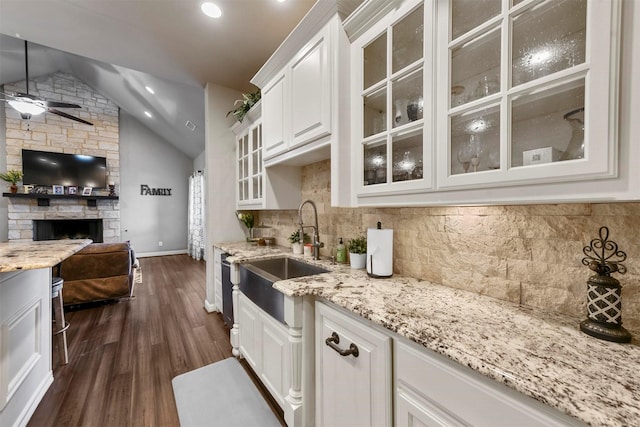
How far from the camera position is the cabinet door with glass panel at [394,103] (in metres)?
1.12

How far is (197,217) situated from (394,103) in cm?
660

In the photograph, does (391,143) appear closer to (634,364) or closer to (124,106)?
(634,364)

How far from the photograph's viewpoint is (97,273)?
3469 mm

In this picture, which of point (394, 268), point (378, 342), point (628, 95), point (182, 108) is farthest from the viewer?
point (182, 108)

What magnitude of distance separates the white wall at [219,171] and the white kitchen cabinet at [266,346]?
4.79 feet

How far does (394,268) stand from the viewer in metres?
1.64

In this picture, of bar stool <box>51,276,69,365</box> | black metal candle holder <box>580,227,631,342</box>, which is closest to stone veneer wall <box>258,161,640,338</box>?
black metal candle holder <box>580,227,631,342</box>

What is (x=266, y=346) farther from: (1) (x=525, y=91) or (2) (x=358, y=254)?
(1) (x=525, y=91)

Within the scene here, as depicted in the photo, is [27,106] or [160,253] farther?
[160,253]

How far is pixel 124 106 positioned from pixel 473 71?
804cm

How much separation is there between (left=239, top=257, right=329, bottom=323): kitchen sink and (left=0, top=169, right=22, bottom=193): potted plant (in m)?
6.47

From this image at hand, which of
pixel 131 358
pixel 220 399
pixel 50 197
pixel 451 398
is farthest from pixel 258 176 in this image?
pixel 50 197

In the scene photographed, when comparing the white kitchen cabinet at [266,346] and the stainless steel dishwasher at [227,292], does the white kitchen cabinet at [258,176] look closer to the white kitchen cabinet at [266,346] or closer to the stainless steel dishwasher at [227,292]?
the stainless steel dishwasher at [227,292]

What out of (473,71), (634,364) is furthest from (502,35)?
(634,364)
